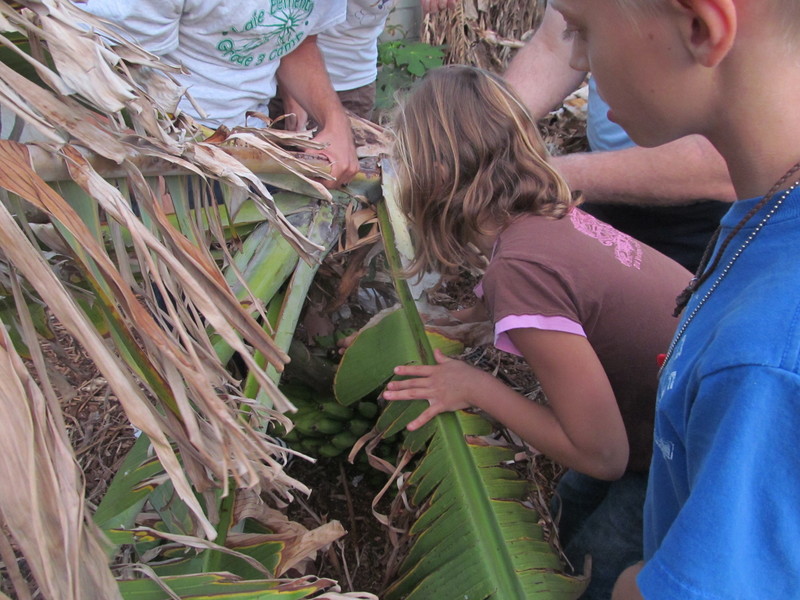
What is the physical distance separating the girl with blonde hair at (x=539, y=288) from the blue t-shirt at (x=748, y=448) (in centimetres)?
47

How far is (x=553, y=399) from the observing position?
3.50 feet

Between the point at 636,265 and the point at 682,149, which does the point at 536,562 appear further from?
the point at 682,149

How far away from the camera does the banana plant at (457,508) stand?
1.00 m

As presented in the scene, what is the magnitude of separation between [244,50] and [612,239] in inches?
42.6

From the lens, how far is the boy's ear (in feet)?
1.66

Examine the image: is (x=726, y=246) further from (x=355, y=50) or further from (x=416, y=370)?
(x=355, y=50)

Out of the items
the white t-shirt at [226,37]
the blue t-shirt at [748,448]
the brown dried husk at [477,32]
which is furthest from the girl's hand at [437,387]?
the brown dried husk at [477,32]

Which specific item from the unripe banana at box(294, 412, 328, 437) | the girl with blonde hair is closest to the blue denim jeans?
the girl with blonde hair

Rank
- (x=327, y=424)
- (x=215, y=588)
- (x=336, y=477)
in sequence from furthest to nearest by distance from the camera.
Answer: (x=336, y=477) < (x=327, y=424) < (x=215, y=588)

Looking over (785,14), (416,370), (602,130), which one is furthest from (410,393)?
(602,130)

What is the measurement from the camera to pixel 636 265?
3.97ft

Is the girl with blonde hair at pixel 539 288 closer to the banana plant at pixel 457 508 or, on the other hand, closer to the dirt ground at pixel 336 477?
the banana plant at pixel 457 508

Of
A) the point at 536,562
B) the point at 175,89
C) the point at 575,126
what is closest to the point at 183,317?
the point at 175,89

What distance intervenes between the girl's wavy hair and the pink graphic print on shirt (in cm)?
4
